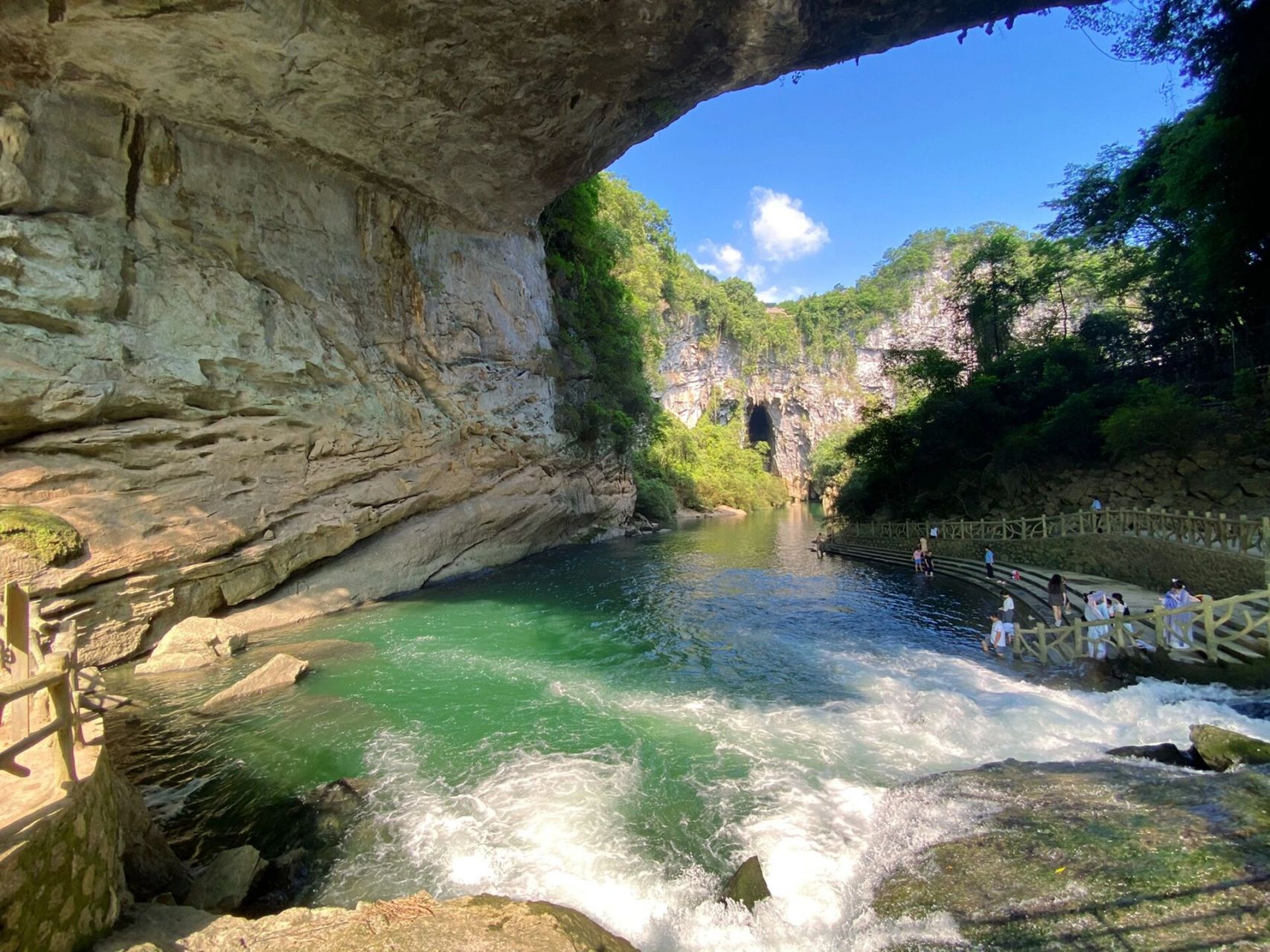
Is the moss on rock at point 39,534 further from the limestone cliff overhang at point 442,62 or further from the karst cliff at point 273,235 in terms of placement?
the limestone cliff overhang at point 442,62

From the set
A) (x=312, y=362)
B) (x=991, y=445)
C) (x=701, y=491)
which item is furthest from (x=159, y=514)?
(x=701, y=491)

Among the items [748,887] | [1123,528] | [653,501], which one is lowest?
[653,501]

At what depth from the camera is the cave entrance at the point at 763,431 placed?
7636 cm

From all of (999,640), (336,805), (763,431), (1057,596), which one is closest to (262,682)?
(336,805)

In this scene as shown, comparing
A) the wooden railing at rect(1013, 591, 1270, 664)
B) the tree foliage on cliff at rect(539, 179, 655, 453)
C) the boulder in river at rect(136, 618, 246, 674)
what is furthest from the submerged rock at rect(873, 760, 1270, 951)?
the tree foliage on cliff at rect(539, 179, 655, 453)

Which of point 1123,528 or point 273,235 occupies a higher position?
point 273,235

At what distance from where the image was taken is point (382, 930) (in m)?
3.33

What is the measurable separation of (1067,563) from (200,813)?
19577 millimetres

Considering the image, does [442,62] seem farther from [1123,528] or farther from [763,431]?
[763,431]

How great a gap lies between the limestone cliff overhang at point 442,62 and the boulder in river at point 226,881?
12.5m

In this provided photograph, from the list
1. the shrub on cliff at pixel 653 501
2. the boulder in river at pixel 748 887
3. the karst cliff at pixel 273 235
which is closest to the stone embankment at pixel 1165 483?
the karst cliff at pixel 273 235

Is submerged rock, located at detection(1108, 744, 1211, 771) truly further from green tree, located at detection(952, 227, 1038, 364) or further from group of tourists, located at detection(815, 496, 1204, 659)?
green tree, located at detection(952, 227, 1038, 364)

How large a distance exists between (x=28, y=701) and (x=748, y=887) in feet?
17.3

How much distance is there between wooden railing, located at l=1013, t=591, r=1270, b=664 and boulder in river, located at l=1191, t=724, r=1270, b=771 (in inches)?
105
